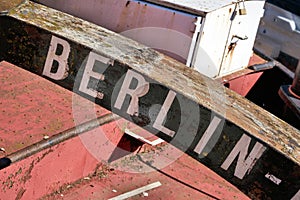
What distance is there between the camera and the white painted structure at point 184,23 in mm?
4461

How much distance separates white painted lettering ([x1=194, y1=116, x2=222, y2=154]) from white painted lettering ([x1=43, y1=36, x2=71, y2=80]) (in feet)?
1.26

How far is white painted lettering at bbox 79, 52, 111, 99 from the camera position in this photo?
1.11 metres

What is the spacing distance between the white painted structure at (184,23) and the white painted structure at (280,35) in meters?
2.30

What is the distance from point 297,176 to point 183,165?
3403 mm

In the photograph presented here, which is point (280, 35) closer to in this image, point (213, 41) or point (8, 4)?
point (213, 41)

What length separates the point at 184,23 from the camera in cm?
443

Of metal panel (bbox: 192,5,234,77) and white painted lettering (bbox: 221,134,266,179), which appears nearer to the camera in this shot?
white painted lettering (bbox: 221,134,266,179)

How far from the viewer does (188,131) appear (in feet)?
3.52

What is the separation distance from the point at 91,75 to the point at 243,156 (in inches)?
16.2

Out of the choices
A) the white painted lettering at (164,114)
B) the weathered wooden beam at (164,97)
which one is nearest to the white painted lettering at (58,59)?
the weathered wooden beam at (164,97)

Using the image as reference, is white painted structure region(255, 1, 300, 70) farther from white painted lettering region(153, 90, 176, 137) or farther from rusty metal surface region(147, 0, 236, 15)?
white painted lettering region(153, 90, 176, 137)

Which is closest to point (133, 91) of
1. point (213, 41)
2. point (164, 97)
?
point (164, 97)

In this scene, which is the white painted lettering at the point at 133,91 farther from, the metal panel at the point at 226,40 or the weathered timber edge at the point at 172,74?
the metal panel at the point at 226,40

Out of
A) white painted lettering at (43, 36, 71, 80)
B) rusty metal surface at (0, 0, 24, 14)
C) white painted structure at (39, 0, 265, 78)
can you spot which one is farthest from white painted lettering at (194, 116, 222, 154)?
white painted structure at (39, 0, 265, 78)
